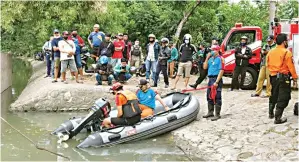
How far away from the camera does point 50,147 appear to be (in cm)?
906

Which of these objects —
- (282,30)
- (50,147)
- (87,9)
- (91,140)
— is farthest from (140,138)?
(87,9)

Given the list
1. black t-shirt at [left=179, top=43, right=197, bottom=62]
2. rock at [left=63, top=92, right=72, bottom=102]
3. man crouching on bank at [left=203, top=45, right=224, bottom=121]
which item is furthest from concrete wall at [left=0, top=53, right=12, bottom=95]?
man crouching on bank at [left=203, top=45, right=224, bottom=121]

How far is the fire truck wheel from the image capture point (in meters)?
14.0

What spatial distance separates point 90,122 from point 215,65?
9.49 feet

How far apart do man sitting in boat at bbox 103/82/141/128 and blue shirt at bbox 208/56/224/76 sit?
189 cm

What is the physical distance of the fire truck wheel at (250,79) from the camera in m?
14.0

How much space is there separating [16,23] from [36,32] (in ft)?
4.88

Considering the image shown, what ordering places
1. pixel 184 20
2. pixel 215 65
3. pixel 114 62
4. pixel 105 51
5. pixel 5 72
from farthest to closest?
1. pixel 184 20
2. pixel 5 72
3. pixel 114 62
4. pixel 105 51
5. pixel 215 65

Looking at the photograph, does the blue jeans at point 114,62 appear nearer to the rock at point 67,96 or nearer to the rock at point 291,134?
the rock at point 67,96

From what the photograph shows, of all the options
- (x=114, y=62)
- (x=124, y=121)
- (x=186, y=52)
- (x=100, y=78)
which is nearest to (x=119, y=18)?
(x=114, y=62)

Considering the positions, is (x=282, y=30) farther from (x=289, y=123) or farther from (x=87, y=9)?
(x=87, y=9)

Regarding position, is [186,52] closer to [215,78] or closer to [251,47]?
[251,47]

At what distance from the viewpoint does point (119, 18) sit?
72.5 feet

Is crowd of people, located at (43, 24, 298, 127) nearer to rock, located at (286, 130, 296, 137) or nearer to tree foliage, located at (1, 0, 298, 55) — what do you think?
rock, located at (286, 130, 296, 137)
